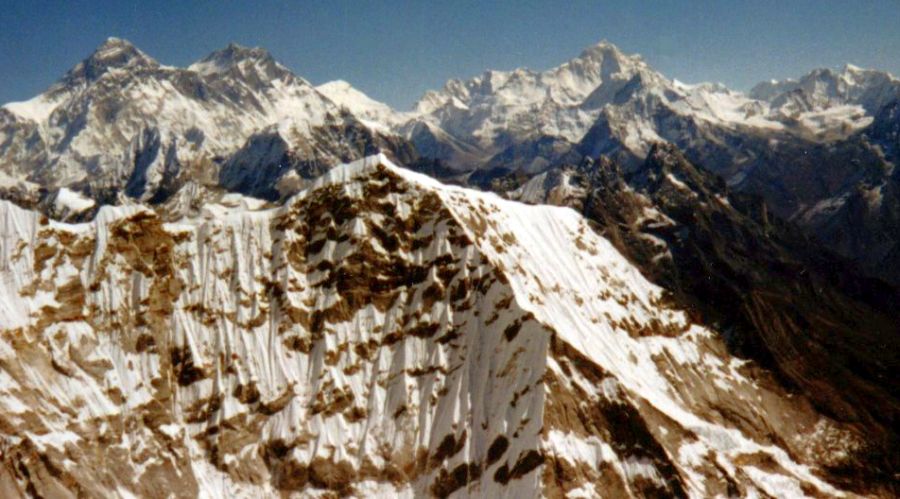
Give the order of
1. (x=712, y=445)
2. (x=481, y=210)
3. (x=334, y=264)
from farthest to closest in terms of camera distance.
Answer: (x=481, y=210) < (x=334, y=264) < (x=712, y=445)

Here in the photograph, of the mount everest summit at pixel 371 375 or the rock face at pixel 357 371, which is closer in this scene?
the rock face at pixel 357 371

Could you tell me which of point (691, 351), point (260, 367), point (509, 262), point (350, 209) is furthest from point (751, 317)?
point (260, 367)

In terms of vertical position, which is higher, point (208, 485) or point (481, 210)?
point (481, 210)

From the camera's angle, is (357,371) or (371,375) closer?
(357,371)

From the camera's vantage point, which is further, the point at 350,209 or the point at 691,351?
the point at 691,351

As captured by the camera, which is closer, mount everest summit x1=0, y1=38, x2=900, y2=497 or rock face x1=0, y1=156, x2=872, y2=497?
rock face x1=0, y1=156, x2=872, y2=497

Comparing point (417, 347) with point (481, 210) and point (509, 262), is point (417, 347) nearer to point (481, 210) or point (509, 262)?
point (509, 262)

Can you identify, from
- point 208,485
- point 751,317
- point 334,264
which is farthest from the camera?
point 751,317

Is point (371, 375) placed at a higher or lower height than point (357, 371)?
lower
